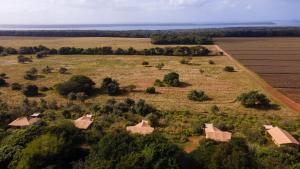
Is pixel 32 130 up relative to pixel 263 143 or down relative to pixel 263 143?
up

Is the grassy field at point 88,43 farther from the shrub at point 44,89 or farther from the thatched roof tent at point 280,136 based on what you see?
the thatched roof tent at point 280,136

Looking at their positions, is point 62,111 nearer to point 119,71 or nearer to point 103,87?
point 103,87

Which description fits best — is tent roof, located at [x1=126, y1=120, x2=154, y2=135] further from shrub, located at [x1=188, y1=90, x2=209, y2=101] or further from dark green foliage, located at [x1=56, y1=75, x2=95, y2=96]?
dark green foliage, located at [x1=56, y1=75, x2=95, y2=96]

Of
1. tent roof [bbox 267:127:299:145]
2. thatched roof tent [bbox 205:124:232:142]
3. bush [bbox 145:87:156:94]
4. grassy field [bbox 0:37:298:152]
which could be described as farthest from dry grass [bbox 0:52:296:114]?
thatched roof tent [bbox 205:124:232:142]

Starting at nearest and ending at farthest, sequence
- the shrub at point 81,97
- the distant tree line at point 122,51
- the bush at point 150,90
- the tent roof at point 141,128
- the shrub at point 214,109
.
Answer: the tent roof at point 141,128
the shrub at point 214,109
the shrub at point 81,97
the bush at point 150,90
the distant tree line at point 122,51

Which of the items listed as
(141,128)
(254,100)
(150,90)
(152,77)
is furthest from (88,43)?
(141,128)

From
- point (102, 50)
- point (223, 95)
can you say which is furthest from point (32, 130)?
point (102, 50)

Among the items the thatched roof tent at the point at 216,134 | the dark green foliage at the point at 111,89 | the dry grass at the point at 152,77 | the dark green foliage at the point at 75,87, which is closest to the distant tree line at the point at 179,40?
the dry grass at the point at 152,77

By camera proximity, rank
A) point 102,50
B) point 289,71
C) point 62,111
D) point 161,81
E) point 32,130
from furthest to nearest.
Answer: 1. point 102,50
2. point 289,71
3. point 161,81
4. point 62,111
5. point 32,130
